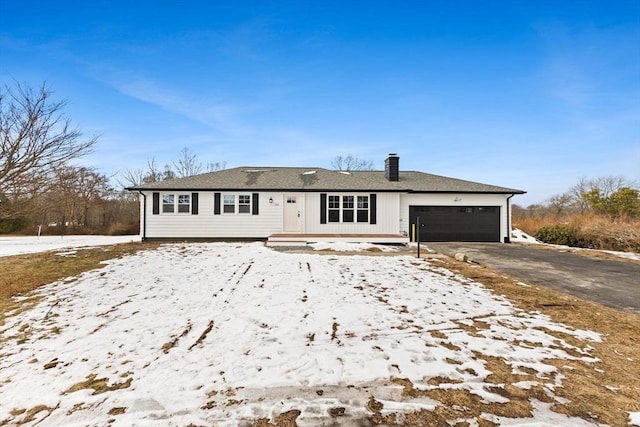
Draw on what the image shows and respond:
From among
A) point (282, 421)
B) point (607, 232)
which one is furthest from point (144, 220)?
point (607, 232)

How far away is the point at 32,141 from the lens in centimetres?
661

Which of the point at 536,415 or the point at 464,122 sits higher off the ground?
the point at 464,122

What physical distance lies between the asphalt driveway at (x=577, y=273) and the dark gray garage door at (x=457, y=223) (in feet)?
11.3

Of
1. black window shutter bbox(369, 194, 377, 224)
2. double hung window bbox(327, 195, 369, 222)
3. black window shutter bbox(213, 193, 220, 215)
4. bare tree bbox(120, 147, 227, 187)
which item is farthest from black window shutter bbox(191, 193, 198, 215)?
bare tree bbox(120, 147, 227, 187)

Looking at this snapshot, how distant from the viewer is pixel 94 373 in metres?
→ 2.72

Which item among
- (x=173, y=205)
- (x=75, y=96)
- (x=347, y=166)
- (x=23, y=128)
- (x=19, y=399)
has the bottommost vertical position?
(x=19, y=399)

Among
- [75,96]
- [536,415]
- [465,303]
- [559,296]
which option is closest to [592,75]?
[559,296]

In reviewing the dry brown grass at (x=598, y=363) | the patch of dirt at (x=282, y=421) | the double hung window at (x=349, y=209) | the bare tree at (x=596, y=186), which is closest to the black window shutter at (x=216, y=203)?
the double hung window at (x=349, y=209)

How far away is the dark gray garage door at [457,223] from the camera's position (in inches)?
569

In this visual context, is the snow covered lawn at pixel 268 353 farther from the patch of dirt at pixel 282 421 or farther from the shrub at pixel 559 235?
the shrub at pixel 559 235

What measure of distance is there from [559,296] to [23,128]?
40.5 ft

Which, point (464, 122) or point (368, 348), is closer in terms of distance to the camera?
point (368, 348)

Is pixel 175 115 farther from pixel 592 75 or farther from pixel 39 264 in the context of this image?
pixel 592 75

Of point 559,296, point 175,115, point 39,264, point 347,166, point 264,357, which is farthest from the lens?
point 347,166
